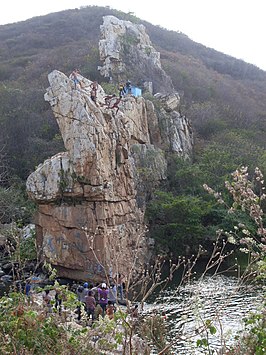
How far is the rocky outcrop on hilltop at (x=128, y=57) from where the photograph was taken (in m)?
33.5

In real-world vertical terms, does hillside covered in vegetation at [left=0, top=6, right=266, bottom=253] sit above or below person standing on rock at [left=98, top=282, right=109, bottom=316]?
above

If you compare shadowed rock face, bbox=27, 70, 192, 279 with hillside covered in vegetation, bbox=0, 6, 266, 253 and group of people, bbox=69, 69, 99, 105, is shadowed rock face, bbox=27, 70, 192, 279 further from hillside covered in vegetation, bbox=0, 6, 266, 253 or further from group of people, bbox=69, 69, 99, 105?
hillside covered in vegetation, bbox=0, 6, 266, 253

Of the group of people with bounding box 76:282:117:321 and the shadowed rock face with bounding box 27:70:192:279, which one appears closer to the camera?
the group of people with bounding box 76:282:117:321

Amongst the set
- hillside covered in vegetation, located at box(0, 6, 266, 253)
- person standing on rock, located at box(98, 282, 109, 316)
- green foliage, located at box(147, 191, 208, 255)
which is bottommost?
green foliage, located at box(147, 191, 208, 255)

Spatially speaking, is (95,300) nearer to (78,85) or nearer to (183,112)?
(78,85)

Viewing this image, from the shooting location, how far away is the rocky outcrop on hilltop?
33.5 meters

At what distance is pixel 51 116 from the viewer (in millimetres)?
32344

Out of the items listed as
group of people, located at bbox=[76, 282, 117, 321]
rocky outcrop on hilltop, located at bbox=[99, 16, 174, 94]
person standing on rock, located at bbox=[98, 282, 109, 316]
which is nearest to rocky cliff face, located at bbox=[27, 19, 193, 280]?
group of people, located at bbox=[76, 282, 117, 321]

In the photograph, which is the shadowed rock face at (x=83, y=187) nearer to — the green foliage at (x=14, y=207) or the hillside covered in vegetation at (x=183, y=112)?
the green foliage at (x=14, y=207)

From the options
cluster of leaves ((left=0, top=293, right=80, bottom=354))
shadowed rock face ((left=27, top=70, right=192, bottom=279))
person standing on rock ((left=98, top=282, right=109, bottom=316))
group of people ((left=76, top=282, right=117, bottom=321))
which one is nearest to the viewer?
cluster of leaves ((left=0, top=293, right=80, bottom=354))

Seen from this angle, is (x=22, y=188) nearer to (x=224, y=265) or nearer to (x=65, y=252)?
(x=65, y=252)

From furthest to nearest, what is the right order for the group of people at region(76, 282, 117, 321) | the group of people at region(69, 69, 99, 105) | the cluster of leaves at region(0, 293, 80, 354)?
the group of people at region(69, 69, 99, 105) < the group of people at region(76, 282, 117, 321) < the cluster of leaves at region(0, 293, 80, 354)

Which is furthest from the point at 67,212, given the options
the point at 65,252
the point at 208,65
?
the point at 208,65

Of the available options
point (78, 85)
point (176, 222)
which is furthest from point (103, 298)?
point (176, 222)
